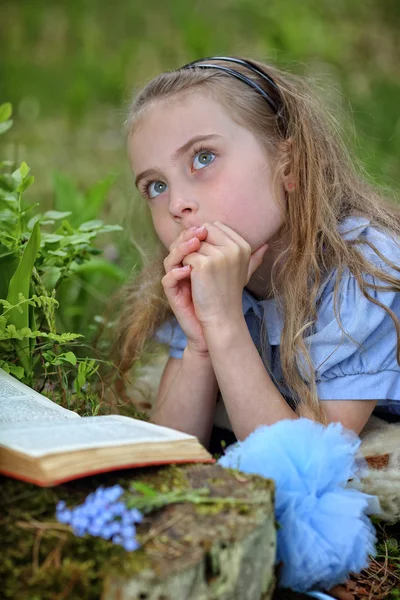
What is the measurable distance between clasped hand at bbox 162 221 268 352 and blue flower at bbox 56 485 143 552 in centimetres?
76

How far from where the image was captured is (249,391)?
179 cm

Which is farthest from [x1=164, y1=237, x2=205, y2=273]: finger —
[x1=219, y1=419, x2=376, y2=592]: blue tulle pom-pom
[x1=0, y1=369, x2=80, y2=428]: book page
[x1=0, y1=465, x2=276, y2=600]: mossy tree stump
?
[x1=0, y1=465, x2=276, y2=600]: mossy tree stump

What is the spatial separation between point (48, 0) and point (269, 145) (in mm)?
4164

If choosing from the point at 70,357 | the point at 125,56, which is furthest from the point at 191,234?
the point at 125,56

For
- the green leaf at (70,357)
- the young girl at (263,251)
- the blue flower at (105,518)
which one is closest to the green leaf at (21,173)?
the young girl at (263,251)

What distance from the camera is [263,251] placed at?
197 cm

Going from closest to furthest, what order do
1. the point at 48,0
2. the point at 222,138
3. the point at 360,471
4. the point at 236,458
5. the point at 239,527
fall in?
the point at 239,527 → the point at 236,458 → the point at 360,471 → the point at 222,138 → the point at 48,0

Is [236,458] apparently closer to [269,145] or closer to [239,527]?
[239,527]

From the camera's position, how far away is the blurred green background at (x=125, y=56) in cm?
414

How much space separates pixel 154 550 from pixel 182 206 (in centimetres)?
107

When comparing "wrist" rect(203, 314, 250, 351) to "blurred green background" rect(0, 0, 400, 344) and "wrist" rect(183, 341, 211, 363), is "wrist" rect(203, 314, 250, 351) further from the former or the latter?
"blurred green background" rect(0, 0, 400, 344)

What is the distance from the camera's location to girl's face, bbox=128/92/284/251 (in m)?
1.92

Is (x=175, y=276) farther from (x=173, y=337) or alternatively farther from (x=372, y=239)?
(x=372, y=239)

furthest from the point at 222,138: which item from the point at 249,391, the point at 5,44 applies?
the point at 5,44
